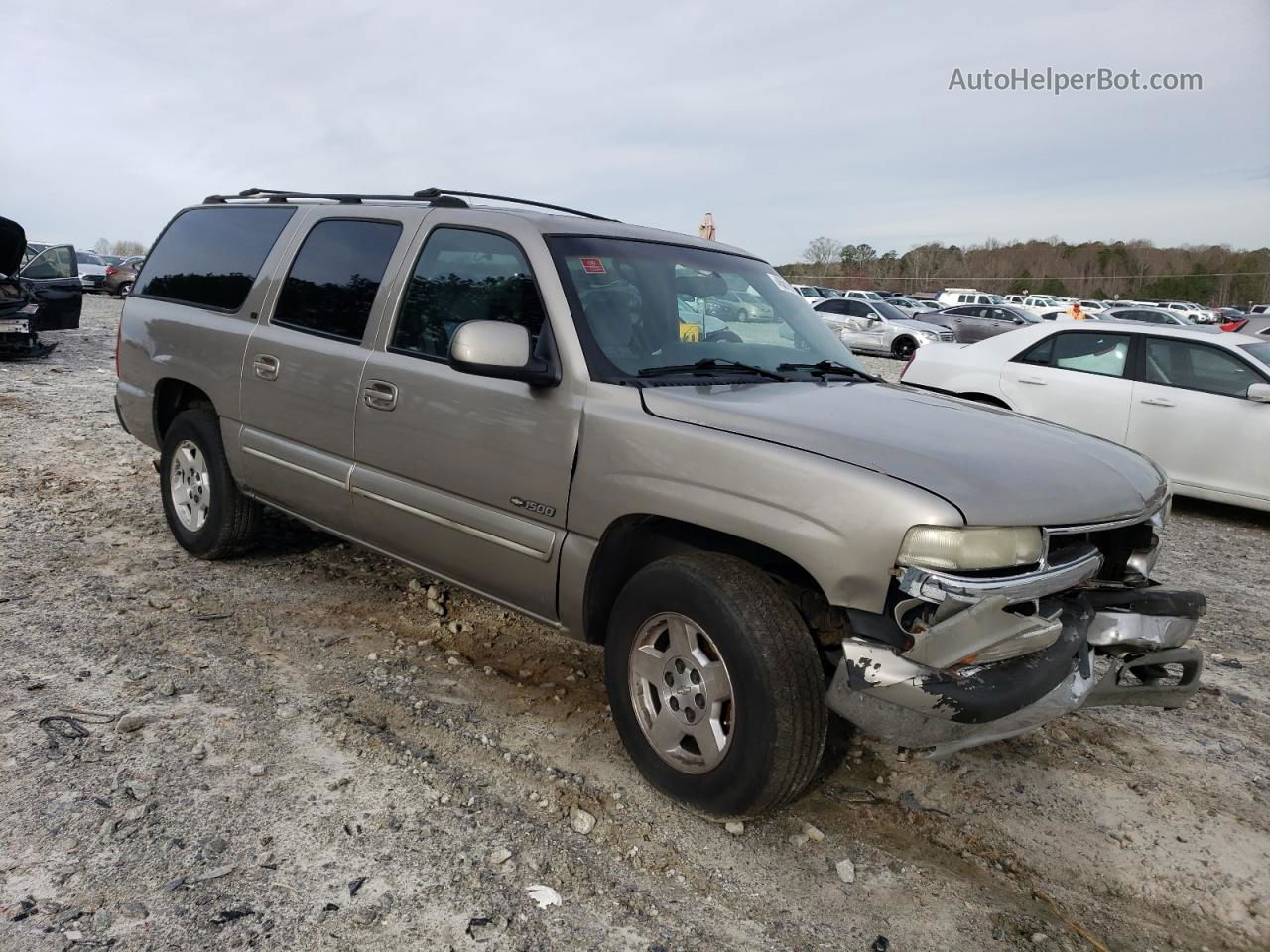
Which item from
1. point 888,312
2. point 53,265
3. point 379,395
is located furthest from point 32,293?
point 888,312

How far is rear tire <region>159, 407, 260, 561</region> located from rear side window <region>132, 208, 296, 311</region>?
2.10 ft

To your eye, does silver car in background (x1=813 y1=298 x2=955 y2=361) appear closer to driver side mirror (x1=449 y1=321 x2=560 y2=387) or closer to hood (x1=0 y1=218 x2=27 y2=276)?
hood (x1=0 y1=218 x2=27 y2=276)

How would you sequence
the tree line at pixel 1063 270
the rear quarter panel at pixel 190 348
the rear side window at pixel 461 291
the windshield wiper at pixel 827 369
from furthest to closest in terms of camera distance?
the tree line at pixel 1063 270 < the rear quarter panel at pixel 190 348 < the windshield wiper at pixel 827 369 < the rear side window at pixel 461 291

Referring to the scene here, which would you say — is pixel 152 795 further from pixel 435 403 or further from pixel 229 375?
pixel 229 375

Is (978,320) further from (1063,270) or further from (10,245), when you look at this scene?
(1063,270)

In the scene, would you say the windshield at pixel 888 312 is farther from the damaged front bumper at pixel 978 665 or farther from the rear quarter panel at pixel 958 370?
the damaged front bumper at pixel 978 665

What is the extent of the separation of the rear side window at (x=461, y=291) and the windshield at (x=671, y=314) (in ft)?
0.59

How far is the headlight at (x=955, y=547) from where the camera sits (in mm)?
2301

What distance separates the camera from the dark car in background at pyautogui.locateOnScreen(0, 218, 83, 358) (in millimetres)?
11609

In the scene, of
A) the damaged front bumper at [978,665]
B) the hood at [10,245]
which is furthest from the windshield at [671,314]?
the hood at [10,245]

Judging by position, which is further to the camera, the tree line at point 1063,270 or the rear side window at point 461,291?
the tree line at point 1063,270

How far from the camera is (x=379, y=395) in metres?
3.67

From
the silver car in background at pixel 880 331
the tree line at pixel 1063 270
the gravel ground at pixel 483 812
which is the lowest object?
the gravel ground at pixel 483 812

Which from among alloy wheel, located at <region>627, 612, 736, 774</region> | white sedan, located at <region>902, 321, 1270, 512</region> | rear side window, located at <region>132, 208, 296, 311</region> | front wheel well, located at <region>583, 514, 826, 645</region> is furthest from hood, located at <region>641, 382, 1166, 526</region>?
white sedan, located at <region>902, 321, 1270, 512</region>
